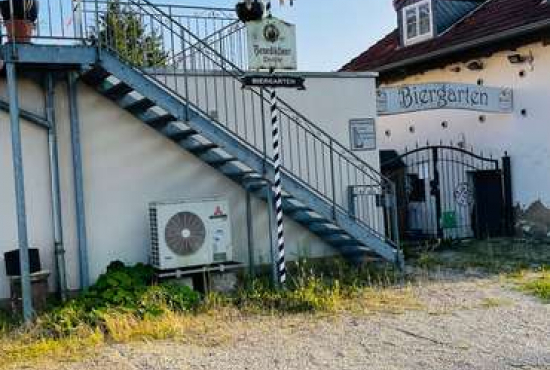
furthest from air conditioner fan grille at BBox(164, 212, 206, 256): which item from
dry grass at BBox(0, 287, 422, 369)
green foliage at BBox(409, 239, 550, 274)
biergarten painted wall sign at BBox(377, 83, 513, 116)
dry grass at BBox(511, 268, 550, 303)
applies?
biergarten painted wall sign at BBox(377, 83, 513, 116)

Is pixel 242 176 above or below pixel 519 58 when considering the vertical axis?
below

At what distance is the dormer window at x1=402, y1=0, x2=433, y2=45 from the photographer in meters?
19.4

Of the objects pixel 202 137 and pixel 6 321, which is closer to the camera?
pixel 6 321

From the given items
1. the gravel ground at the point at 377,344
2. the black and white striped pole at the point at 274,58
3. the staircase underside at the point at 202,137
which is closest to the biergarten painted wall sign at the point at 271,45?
the black and white striped pole at the point at 274,58

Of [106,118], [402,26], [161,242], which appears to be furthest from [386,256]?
[402,26]

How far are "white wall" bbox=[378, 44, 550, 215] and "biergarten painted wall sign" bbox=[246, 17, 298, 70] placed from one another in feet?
22.8

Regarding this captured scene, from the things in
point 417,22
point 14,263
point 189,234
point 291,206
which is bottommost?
point 14,263

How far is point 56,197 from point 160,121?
187 cm

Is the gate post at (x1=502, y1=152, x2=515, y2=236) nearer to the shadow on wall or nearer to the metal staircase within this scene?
the shadow on wall

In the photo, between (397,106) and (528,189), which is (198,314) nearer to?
(397,106)

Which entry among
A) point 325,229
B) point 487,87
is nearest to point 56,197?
point 325,229

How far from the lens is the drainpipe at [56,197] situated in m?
10.5

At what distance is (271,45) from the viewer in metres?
10.0

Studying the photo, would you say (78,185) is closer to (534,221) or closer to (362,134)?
(362,134)
